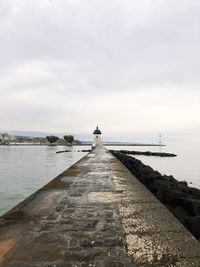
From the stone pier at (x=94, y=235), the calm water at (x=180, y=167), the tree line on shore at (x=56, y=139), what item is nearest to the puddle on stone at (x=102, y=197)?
the stone pier at (x=94, y=235)

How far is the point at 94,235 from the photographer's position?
3.56 meters

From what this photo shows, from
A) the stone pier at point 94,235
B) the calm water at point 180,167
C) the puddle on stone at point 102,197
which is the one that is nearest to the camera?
the stone pier at point 94,235

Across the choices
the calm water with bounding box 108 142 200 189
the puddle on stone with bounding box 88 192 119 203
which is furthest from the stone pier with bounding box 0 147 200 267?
the calm water with bounding box 108 142 200 189

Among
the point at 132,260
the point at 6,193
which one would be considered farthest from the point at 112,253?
the point at 6,193

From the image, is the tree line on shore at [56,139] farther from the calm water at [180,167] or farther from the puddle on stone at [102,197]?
the puddle on stone at [102,197]

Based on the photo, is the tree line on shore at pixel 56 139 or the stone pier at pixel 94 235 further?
the tree line on shore at pixel 56 139

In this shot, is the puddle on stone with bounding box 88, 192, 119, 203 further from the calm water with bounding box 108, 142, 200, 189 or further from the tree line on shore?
the tree line on shore

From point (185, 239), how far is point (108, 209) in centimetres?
168

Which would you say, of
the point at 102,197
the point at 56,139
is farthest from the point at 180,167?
Result: the point at 56,139

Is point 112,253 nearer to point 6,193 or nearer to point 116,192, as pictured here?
point 116,192

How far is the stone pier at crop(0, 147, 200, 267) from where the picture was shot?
2.87 meters

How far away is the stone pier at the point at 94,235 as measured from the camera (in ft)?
9.41

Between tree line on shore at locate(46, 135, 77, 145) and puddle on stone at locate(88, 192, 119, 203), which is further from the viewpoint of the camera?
tree line on shore at locate(46, 135, 77, 145)

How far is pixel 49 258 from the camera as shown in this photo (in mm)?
2914
